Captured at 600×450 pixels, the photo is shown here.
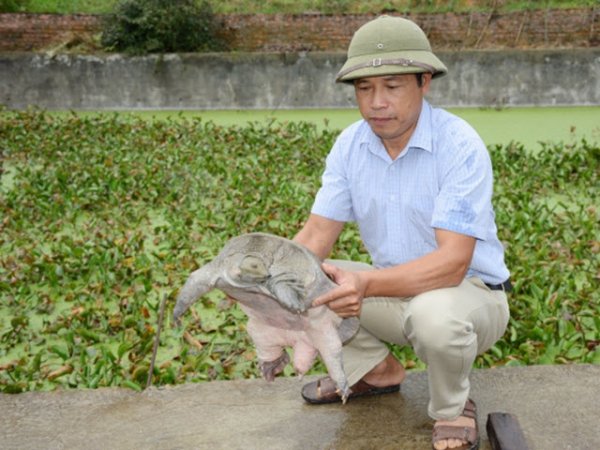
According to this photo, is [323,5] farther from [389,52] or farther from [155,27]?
[389,52]

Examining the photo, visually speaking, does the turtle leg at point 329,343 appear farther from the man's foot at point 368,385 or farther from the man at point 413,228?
the man's foot at point 368,385

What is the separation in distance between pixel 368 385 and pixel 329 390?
0.13 metres

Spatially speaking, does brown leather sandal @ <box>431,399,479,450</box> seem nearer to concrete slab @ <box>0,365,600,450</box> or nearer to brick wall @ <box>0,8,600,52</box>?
concrete slab @ <box>0,365,600,450</box>

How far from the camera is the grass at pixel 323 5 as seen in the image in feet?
37.7

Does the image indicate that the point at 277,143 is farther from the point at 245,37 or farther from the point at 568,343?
the point at 245,37

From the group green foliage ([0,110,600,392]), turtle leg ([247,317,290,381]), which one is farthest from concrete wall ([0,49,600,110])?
turtle leg ([247,317,290,381])

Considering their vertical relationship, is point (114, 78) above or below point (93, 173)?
above

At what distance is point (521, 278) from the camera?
3.01 metres

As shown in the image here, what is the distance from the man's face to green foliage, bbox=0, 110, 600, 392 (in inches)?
43.1

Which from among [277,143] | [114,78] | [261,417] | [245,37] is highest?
[245,37]

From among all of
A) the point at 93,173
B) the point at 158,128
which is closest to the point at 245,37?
the point at 158,128

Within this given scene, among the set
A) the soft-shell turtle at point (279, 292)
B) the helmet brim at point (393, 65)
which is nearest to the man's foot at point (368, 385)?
the soft-shell turtle at point (279, 292)

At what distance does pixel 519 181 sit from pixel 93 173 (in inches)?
123

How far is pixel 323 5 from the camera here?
12.0m
